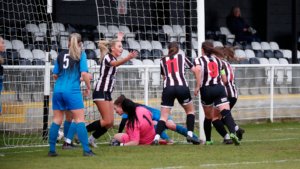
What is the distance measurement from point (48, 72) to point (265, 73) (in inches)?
280

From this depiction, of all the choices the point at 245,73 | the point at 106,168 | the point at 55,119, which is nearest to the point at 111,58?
the point at 55,119

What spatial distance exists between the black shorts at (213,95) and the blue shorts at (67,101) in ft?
9.34

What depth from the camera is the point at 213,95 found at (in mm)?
16281

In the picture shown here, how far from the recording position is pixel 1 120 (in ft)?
58.0

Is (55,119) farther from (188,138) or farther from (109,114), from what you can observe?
(188,138)

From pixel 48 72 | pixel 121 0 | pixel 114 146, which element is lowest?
pixel 114 146

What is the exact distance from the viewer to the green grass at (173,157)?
13023 mm

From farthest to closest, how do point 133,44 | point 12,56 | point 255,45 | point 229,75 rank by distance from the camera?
1. point 255,45
2. point 133,44
3. point 12,56
4. point 229,75

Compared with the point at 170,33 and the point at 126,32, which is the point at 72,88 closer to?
the point at 170,33

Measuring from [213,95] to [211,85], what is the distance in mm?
183

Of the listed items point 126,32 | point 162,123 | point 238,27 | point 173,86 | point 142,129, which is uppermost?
point 238,27

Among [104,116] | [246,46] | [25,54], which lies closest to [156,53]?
[25,54]

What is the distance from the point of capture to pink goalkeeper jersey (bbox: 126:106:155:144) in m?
16.4

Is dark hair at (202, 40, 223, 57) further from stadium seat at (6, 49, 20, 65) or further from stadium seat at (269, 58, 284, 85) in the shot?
stadium seat at (269, 58, 284, 85)
